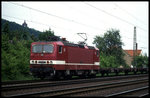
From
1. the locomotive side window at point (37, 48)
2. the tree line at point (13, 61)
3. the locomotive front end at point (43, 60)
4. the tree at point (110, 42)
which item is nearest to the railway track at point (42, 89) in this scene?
the locomotive front end at point (43, 60)

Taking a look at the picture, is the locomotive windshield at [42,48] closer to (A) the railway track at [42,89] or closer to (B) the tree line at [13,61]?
(B) the tree line at [13,61]

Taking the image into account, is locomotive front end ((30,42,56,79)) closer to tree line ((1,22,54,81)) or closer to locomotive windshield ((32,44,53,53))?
locomotive windshield ((32,44,53,53))

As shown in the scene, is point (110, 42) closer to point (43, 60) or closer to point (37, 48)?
point (37, 48)

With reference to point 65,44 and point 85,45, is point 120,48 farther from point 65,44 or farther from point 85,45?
point 65,44

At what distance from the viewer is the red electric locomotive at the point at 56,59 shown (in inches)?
786

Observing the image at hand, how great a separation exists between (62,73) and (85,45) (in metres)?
5.33

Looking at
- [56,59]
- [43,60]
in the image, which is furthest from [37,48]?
[56,59]

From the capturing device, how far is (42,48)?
68.3 feet

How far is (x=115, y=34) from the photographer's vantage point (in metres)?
69.2

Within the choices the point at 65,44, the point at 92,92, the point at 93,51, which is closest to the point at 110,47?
the point at 93,51

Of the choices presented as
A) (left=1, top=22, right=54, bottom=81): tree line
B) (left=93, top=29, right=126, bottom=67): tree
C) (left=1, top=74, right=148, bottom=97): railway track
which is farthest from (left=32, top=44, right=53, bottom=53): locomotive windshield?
(left=93, top=29, right=126, bottom=67): tree

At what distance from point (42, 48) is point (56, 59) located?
1688 millimetres

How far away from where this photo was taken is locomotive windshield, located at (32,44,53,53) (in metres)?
20.5

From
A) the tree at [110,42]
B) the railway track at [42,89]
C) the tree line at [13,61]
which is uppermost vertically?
the tree at [110,42]
